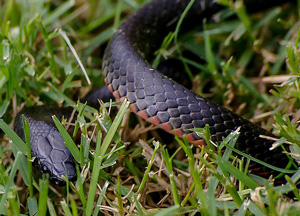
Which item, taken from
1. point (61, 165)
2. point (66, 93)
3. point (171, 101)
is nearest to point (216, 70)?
point (171, 101)

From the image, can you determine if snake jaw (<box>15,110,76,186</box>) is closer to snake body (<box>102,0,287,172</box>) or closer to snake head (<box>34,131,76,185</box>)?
snake head (<box>34,131,76,185</box>)

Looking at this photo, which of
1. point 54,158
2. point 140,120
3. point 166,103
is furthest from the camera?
point 140,120

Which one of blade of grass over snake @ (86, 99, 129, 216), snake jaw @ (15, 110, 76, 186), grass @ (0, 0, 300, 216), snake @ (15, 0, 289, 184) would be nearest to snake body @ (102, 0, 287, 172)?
snake @ (15, 0, 289, 184)

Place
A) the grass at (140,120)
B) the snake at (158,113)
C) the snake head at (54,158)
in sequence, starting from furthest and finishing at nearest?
the snake at (158,113) < the snake head at (54,158) < the grass at (140,120)

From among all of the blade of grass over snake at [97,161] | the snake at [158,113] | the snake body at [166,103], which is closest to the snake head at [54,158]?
the snake at [158,113]

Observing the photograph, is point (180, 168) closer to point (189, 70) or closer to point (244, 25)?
point (189, 70)

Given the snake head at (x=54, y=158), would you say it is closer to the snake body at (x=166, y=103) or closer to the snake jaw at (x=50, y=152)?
the snake jaw at (x=50, y=152)

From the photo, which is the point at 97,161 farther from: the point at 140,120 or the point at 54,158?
the point at 140,120

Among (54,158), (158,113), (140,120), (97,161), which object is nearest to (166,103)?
(158,113)
